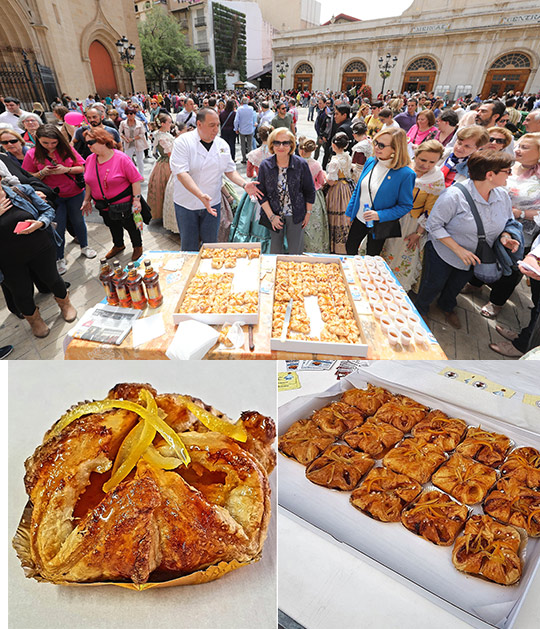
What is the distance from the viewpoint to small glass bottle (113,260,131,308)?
88.1 inches

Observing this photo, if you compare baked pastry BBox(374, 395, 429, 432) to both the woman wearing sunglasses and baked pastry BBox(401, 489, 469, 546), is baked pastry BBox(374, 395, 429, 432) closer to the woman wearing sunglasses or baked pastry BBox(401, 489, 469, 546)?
baked pastry BBox(401, 489, 469, 546)

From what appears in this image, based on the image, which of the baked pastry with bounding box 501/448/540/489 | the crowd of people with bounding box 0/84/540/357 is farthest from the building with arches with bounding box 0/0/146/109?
the baked pastry with bounding box 501/448/540/489

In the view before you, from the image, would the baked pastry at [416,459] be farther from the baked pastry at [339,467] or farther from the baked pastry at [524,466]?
the baked pastry at [524,466]

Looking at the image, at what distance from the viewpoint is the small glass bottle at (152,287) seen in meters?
2.30

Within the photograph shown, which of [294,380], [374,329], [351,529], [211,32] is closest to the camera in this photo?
[351,529]

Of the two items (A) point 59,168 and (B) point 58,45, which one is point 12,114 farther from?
(B) point 58,45

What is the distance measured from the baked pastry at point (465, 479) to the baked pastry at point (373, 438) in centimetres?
22

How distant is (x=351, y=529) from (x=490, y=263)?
2834mm

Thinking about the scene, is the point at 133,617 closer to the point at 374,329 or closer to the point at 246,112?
the point at 374,329

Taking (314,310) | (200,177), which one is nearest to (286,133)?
(200,177)

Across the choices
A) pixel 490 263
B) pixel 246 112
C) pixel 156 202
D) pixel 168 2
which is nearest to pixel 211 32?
pixel 168 2

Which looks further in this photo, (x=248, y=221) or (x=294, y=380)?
(x=248, y=221)

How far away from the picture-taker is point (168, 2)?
1812 inches

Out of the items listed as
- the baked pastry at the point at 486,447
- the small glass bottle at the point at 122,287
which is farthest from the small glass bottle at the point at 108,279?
the baked pastry at the point at 486,447
